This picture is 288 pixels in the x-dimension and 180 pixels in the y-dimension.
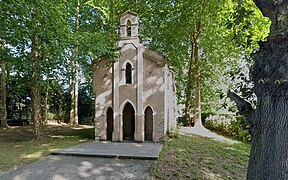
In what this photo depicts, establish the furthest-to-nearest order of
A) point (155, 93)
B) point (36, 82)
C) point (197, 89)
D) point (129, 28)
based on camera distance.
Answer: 1. point (197, 89)
2. point (129, 28)
3. point (155, 93)
4. point (36, 82)

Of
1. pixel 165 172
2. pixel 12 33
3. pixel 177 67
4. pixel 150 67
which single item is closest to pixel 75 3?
pixel 12 33

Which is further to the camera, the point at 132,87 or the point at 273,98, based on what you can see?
the point at 132,87

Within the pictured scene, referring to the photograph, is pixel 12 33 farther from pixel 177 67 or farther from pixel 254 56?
pixel 177 67

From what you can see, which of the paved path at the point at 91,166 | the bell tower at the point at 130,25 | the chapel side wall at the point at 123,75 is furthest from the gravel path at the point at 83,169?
the bell tower at the point at 130,25

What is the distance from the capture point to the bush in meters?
13.9

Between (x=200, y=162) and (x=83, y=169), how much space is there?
431 centimetres

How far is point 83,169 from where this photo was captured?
22.3ft

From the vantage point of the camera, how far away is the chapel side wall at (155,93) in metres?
11.0

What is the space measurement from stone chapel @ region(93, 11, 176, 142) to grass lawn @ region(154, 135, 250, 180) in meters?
1.84

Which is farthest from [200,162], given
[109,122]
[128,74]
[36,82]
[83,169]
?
[36,82]

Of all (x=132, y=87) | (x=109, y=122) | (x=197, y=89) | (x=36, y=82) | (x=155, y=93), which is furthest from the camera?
(x=197, y=89)

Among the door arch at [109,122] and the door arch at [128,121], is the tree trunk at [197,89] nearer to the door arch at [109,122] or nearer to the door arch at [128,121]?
the door arch at [128,121]

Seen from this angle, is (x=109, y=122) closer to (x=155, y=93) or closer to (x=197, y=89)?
(x=155, y=93)

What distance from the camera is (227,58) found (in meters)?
19.7
